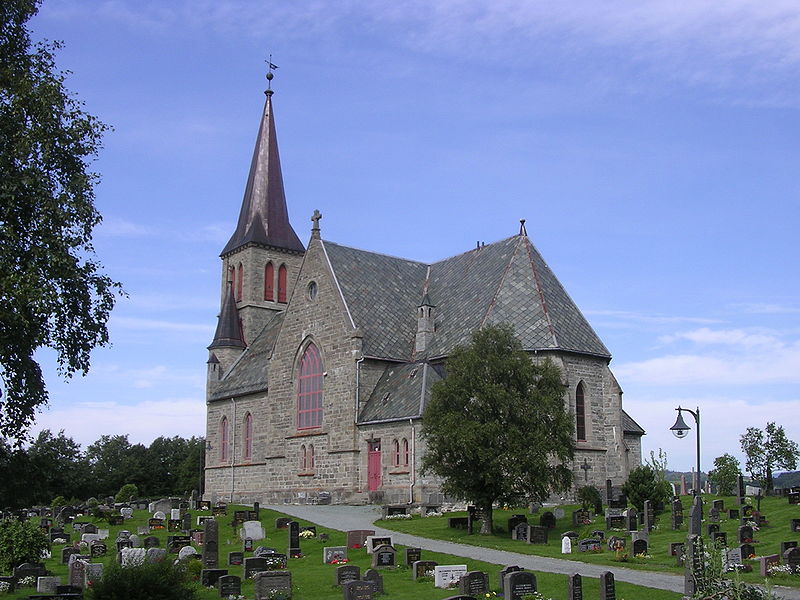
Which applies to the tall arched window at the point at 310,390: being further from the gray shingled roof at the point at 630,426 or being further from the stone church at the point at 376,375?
the gray shingled roof at the point at 630,426

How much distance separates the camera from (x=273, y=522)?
37.3 metres

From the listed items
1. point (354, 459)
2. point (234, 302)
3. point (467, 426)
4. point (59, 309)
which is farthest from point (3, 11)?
point (234, 302)

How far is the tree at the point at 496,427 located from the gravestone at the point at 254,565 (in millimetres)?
9417

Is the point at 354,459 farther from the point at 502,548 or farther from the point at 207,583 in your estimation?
the point at 207,583

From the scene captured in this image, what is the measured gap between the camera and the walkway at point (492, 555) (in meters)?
22.0

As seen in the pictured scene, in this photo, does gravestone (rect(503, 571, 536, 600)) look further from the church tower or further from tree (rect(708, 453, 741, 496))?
the church tower

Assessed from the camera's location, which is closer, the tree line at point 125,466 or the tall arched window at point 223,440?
the tall arched window at point 223,440

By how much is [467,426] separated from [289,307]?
2148 centimetres

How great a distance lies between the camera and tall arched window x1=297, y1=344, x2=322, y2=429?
159ft

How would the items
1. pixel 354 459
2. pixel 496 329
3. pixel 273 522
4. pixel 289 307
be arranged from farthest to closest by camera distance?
pixel 289 307 < pixel 354 459 < pixel 273 522 < pixel 496 329

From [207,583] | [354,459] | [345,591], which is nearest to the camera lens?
[345,591]

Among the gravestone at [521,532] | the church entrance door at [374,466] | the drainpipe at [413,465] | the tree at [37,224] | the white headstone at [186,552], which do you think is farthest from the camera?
the church entrance door at [374,466]

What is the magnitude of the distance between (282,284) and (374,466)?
26232 millimetres

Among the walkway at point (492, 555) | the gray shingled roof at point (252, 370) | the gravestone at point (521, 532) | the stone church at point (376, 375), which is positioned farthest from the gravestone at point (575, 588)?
the gray shingled roof at point (252, 370)
